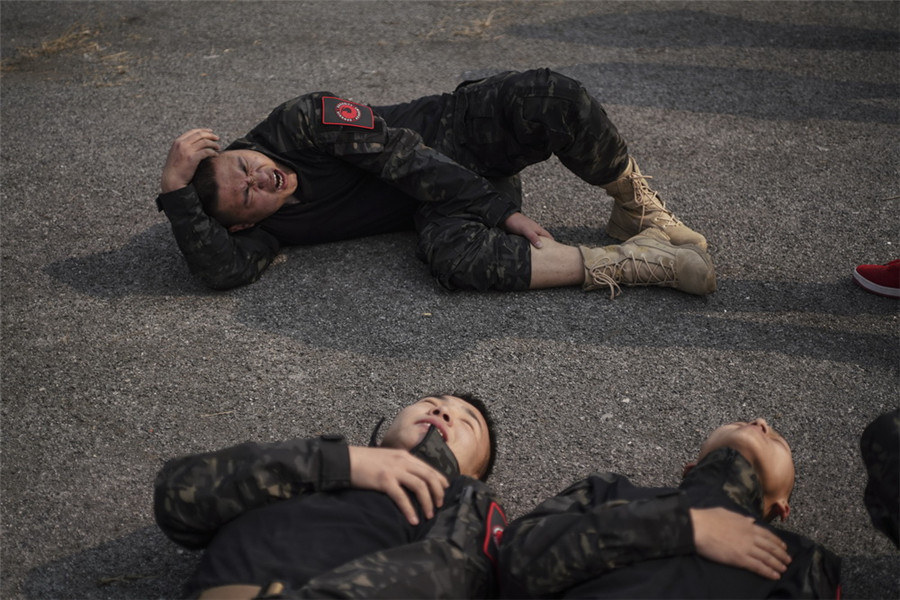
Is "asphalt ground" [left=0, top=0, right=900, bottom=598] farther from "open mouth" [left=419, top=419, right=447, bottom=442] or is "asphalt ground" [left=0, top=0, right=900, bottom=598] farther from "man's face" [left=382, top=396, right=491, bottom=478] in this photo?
"open mouth" [left=419, top=419, right=447, bottom=442]

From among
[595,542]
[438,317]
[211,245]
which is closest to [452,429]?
[595,542]

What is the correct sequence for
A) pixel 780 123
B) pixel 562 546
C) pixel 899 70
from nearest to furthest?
pixel 562 546, pixel 780 123, pixel 899 70

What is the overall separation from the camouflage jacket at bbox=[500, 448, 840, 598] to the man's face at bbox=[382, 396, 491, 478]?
13.6 inches

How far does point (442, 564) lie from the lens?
1.77m

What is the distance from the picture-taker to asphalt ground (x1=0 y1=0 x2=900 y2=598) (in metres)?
2.35

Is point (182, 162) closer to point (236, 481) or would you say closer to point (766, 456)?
point (236, 481)

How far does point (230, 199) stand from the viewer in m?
3.00

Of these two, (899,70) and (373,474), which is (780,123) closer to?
(899,70)

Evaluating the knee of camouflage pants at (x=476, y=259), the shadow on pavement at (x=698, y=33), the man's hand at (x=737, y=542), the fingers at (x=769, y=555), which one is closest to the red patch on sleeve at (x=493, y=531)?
the man's hand at (x=737, y=542)

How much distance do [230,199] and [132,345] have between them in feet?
2.04

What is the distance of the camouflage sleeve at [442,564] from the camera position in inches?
65.7

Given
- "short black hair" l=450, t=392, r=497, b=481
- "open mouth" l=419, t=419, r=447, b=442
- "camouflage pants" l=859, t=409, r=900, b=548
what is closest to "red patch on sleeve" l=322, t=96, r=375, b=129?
"short black hair" l=450, t=392, r=497, b=481

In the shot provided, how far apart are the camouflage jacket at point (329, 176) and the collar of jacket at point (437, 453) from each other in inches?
47.8

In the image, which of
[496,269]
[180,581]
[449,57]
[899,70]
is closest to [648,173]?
[496,269]
